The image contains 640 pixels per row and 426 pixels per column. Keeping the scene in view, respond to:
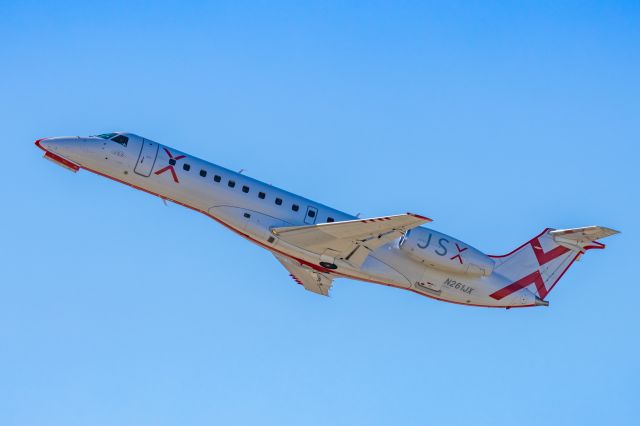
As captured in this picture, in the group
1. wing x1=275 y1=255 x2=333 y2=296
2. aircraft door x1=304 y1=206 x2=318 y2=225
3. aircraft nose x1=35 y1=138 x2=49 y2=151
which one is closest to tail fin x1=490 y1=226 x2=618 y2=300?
wing x1=275 y1=255 x2=333 y2=296

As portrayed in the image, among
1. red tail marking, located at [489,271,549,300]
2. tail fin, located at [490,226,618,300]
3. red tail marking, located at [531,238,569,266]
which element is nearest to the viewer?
red tail marking, located at [489,271,549,300]

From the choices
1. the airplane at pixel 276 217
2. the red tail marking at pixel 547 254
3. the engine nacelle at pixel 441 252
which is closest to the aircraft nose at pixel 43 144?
the airplane at pixel 276 217

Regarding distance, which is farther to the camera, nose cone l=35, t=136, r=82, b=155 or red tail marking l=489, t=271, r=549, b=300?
red tail marking l=489, t=271, r=549, b=300

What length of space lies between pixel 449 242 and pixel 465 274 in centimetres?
123

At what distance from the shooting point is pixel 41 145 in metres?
24.5

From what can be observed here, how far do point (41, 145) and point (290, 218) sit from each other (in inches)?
290

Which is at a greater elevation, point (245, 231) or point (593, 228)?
point (593, 228)

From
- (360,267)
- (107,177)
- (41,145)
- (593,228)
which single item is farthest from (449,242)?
(41,145)

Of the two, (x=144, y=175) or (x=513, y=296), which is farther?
(x=513, y=296)

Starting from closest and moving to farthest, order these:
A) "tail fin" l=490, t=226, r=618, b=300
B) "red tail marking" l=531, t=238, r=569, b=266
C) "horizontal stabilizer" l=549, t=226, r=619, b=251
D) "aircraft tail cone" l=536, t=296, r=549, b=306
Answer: "horizontal stabilizer" l=549, t=226, r=619, b=251, "aircraft tail cone" l=536, t=296, r=549, b=306, "tail fin" l=490, t=226, r=618, b=300, "red tail marking" l=531, t=238, r=569, b=266

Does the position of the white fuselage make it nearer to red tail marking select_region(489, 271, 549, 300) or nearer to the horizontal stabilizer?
red tail marking select_region(489, 271, 549, 300)

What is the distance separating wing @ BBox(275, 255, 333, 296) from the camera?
2673 cm

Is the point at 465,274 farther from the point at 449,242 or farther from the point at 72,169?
the point at 72,169

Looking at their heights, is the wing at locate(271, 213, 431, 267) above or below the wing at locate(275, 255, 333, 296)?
above
